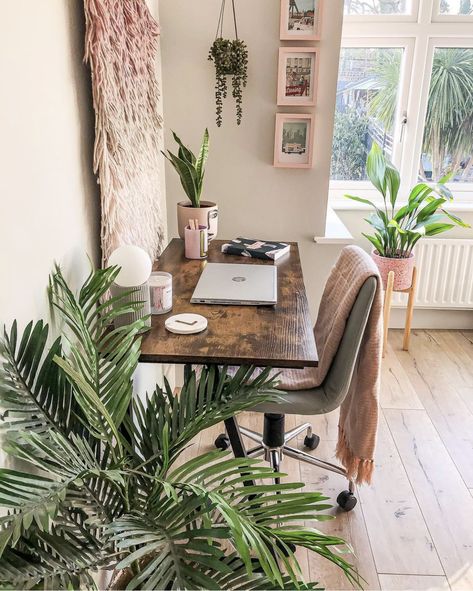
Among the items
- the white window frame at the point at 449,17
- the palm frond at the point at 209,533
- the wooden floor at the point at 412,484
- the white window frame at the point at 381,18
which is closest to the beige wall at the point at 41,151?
the palm frond at the point at 209,533

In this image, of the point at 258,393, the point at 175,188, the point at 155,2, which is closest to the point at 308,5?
the point at 155,2

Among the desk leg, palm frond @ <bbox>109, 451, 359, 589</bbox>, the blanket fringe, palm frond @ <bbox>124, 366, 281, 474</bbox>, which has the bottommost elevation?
the blanket fringe

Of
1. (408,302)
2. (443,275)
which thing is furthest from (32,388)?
(443,275)

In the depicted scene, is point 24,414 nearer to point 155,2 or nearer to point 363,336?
point 363,336

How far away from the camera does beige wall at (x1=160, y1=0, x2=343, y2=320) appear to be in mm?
2215

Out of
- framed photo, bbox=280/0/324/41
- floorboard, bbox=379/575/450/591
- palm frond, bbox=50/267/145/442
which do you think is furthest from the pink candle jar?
framed photo, bbox=280/0/324/41

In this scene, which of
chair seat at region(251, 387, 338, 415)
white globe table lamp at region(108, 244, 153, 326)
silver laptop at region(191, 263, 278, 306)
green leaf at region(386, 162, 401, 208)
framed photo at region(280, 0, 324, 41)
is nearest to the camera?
white globe table lamp at region(108, 244, 153, 326)

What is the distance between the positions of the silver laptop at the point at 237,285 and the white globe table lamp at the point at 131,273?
28 cm

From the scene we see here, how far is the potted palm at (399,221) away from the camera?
108 inches

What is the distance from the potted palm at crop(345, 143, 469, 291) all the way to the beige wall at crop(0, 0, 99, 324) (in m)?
1.79

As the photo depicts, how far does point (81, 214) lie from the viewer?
131 cm

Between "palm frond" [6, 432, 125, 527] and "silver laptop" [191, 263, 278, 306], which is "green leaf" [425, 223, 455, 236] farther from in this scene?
"palm frond" [6, 432, 125, 527]

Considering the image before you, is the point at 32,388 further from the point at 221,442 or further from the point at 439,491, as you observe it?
the point at 439,491

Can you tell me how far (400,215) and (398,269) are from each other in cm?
28
